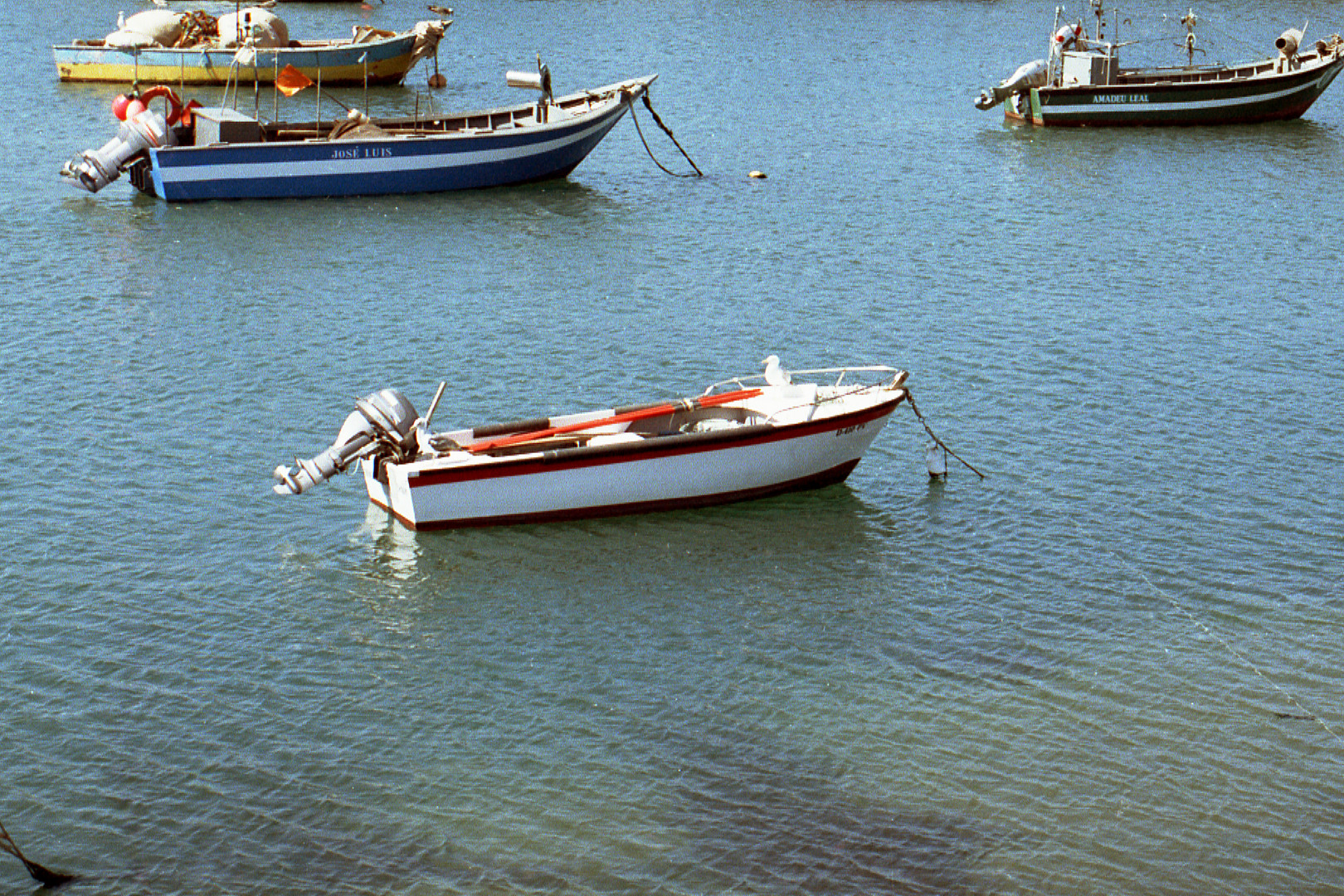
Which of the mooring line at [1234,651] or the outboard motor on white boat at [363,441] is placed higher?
the outboard motor on white boat at [363,441]

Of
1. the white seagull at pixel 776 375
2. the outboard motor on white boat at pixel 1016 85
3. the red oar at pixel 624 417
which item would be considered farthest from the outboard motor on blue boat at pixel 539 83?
the white seagull at pixel 776 375

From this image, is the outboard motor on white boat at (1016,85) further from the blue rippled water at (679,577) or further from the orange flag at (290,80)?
Answer: the orange flag at (290,80)

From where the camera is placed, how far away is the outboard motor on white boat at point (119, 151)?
1650 inches

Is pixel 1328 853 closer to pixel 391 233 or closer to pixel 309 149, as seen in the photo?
pixel 391 233

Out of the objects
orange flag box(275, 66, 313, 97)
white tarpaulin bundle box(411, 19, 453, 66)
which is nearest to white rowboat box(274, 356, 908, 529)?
orange flag box(275, 66, 313, 97)

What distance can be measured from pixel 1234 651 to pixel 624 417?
382 inches

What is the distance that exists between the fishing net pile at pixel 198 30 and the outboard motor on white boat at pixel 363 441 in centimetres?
4281

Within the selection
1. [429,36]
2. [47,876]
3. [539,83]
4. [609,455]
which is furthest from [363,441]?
[429,36]

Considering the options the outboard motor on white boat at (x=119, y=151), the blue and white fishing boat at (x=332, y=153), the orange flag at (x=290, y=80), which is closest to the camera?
the orange flag at (x=290, y=80)

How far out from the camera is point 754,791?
16.5m

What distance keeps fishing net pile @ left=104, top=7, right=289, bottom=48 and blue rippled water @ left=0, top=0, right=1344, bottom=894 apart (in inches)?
813

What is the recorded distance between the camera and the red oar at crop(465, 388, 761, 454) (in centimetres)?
2322

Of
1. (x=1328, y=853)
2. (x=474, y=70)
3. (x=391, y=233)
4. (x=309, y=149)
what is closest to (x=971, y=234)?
(x=391, y=233)

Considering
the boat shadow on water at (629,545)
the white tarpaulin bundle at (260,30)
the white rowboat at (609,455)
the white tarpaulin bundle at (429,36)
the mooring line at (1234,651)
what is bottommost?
the mooring line at (1234,651)
